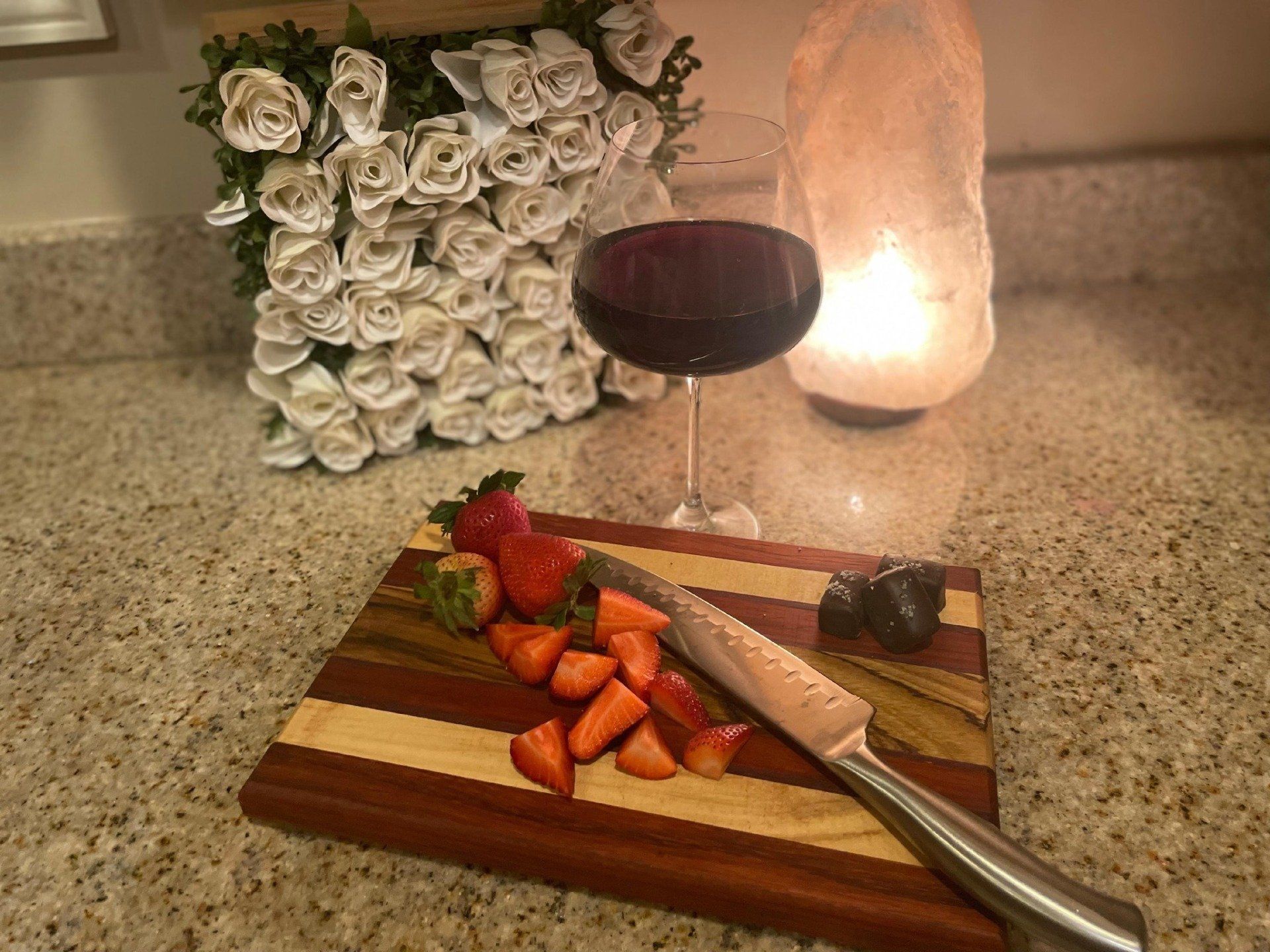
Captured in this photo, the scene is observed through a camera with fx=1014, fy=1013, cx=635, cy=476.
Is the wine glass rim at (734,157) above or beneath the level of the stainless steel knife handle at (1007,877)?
above

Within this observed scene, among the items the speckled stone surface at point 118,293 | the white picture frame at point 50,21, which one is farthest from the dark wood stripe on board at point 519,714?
the white picture frame at point 50,21

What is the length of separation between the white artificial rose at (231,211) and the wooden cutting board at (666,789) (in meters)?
0.37

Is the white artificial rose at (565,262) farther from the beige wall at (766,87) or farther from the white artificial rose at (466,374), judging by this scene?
the beige wall at (766,87)

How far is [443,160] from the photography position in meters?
0.90

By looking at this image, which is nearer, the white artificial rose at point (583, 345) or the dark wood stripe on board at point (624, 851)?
the dark wood stripe on board at point (624, 851)

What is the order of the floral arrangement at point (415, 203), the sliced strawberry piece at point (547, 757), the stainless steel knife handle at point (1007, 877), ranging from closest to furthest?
1. the stainless steel knife handle at point (1007, 877)
2. the sliced strawberry piece at point (547, 757)
3. the floral arrangement at point (415, 203)

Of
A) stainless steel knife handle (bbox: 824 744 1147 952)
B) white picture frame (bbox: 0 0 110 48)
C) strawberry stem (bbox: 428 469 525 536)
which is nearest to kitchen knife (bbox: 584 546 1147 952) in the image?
stainless steel knife handle (bbox: 824 744 1147 952)

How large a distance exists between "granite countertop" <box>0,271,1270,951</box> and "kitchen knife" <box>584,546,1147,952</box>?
3.6 inches

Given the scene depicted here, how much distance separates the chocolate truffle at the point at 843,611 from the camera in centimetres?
74

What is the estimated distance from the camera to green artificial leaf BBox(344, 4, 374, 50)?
0.83 meters

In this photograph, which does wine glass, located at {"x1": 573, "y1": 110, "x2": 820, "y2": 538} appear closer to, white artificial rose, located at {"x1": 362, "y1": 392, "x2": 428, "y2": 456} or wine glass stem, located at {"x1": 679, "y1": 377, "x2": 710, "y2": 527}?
wine glass stem, located at {"x1": 679, "y1": 377, "x2": 710, "y2": 527}

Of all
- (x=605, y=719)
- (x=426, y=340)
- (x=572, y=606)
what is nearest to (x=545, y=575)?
(x=572, y=606)

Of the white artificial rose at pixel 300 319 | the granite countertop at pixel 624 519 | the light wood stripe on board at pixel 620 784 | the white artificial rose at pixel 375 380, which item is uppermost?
the white artificial rose at pixel 300 319

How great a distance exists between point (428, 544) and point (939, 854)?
48 centimetres
